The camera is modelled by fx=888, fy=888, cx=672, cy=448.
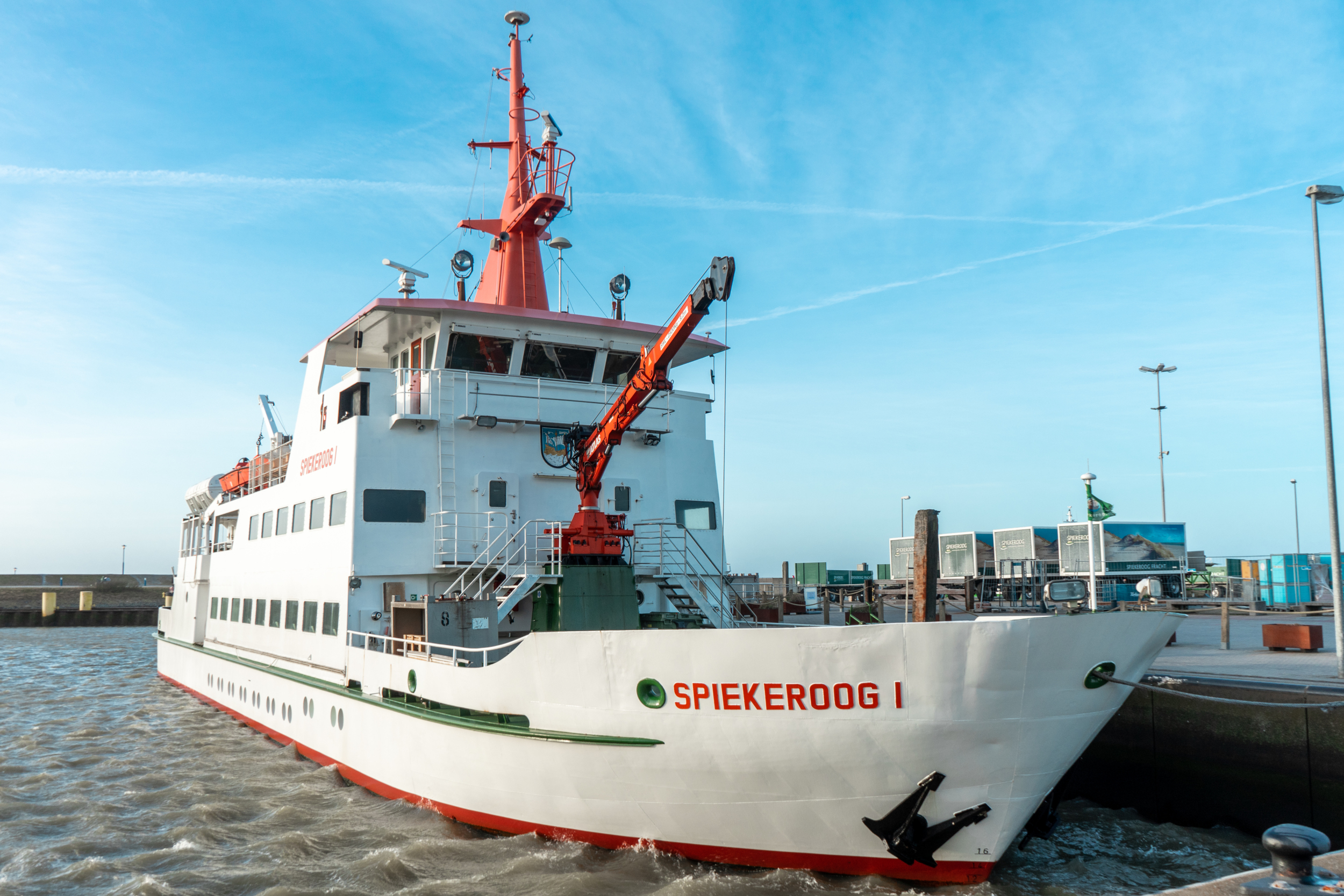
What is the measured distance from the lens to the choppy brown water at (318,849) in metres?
8.38

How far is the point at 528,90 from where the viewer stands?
56.1 feet

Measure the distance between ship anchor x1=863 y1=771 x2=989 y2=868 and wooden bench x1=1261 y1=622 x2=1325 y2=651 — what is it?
12.5 m

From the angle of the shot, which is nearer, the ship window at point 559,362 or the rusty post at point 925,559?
the rusty post at point 925,559

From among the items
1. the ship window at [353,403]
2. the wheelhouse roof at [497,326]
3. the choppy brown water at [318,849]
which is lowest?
the choppy brown water at [318,849]

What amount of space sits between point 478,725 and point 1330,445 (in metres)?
12.3

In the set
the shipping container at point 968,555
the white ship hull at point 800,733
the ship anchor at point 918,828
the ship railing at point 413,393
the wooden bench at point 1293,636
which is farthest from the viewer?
the shipping container at point 968,555

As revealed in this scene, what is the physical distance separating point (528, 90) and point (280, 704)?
1218 centimetres

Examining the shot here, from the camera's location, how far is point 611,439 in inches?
468

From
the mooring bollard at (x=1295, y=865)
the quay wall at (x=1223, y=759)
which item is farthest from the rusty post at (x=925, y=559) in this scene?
the mooring bollard at (x=1295, y=865)

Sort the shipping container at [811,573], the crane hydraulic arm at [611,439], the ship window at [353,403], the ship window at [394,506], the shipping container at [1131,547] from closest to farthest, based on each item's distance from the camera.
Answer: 1. the crane hydraulic arm at [611,439]
2. the ship window at [394,506]
3. the ship window at [353,403]
4. the shipping container at [1131,547]
5. the shipping container at [811,573]

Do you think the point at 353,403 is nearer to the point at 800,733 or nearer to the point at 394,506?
the point at 394,506

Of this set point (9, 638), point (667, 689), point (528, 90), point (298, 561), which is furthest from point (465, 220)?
point (9, 638)

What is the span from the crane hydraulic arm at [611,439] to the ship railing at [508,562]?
364 millimetres

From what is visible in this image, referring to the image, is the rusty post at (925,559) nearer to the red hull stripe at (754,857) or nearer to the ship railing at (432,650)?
the red hull stripe at (754,857)
